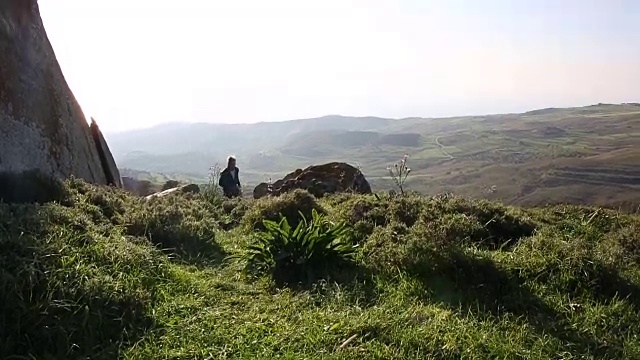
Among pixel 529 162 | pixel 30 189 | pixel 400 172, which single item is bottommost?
pixel 529 162

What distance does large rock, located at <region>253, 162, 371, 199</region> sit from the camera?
14277 millimetres

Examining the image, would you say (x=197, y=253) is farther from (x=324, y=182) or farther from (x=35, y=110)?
(x=324, y=182)

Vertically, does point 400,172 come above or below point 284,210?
above

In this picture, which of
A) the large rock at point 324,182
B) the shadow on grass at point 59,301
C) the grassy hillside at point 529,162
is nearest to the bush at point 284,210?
the large rock at point 324,182

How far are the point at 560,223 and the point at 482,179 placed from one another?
8157cm

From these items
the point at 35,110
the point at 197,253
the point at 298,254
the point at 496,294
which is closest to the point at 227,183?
the point at 35,110

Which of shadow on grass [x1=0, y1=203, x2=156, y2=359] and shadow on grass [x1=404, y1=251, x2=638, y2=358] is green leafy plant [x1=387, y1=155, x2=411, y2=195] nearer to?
shadow on grass [x1=404, y1=251, x2=638, y2=358]

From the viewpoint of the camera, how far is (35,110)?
9.98 m

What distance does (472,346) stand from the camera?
15.5ft

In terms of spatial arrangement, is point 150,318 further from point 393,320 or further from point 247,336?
point 393,320

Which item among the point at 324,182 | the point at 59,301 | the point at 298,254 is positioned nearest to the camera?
the point at 59,301

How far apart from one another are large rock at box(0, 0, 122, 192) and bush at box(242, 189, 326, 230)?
344 cm

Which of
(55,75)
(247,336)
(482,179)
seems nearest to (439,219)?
(247,336)

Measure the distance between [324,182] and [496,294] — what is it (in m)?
8.96
